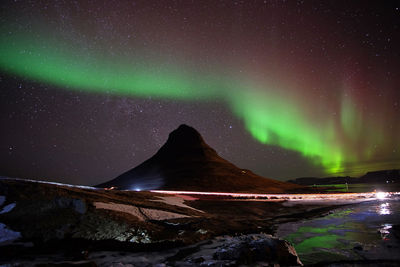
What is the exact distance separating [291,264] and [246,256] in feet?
3.46

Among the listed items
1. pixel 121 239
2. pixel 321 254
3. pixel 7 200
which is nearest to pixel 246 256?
pixel 321 254

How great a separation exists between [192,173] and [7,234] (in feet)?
257

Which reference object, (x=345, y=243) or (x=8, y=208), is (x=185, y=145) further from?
(x=345, y=243)

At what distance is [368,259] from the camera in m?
5.46

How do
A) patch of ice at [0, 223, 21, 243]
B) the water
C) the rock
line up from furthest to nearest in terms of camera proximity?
patch of ice at [0, 223, 21, 243], the water, the rock

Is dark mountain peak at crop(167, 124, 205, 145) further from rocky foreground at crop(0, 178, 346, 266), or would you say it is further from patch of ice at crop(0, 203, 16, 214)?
patch of ice at crop(0, 203, 16, 214)

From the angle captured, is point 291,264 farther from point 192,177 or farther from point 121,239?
point 192,177

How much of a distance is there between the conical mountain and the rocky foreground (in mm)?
51657

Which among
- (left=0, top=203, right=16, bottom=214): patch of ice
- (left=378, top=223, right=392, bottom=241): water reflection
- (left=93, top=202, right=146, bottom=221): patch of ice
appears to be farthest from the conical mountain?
(left=0, top=203, right=16, bottom=214): patch of ice

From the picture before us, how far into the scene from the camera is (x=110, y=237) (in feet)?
23.7

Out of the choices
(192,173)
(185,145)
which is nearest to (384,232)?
(192,173)

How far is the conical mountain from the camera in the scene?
68812 mm

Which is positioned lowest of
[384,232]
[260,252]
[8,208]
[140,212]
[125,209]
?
[384,232]

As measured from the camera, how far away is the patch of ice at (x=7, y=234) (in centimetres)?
676
